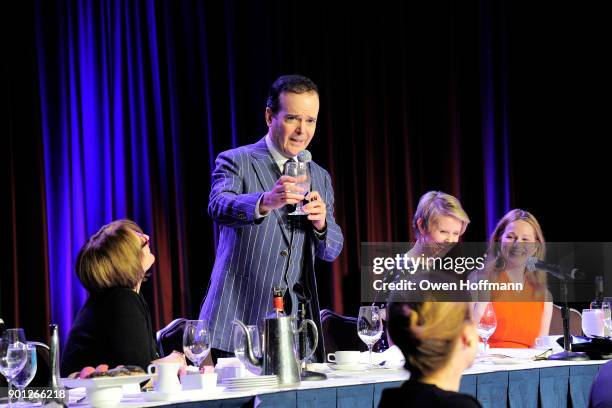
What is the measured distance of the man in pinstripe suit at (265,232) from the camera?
2859mm

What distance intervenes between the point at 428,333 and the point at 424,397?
11cm

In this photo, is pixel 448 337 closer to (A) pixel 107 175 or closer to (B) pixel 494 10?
(A) pixel 107 175

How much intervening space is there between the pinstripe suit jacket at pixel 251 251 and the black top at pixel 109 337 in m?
0.29

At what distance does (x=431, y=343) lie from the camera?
1.44 metres

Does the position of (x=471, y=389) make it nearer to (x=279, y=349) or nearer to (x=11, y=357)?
(x=279, y=349)

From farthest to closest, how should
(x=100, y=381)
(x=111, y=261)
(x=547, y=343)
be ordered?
(x=547, y=343) < (x=111, y=261) < (x=100, y=381)

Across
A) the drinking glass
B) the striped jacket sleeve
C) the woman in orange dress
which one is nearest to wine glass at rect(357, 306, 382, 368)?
the striped jacket sleeve

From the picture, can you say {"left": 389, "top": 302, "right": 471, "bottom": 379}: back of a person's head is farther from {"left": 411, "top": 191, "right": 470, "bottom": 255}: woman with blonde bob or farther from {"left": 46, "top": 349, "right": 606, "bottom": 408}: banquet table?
{"left": 411, "top": 191, "right": 470, "bottom": 255}: woman with blonde bob

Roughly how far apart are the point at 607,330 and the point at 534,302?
2.50 ft

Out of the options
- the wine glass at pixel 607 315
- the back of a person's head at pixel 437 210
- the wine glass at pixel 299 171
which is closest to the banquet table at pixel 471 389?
the wine glass at pixel 607 315

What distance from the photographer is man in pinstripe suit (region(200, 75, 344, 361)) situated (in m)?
2.86

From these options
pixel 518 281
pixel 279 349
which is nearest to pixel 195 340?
pixel 279 349

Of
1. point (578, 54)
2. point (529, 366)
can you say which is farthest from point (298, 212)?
point (578, 54)

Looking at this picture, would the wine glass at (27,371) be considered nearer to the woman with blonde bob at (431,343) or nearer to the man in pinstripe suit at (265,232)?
the man in pinstripe suit at (265,232)
